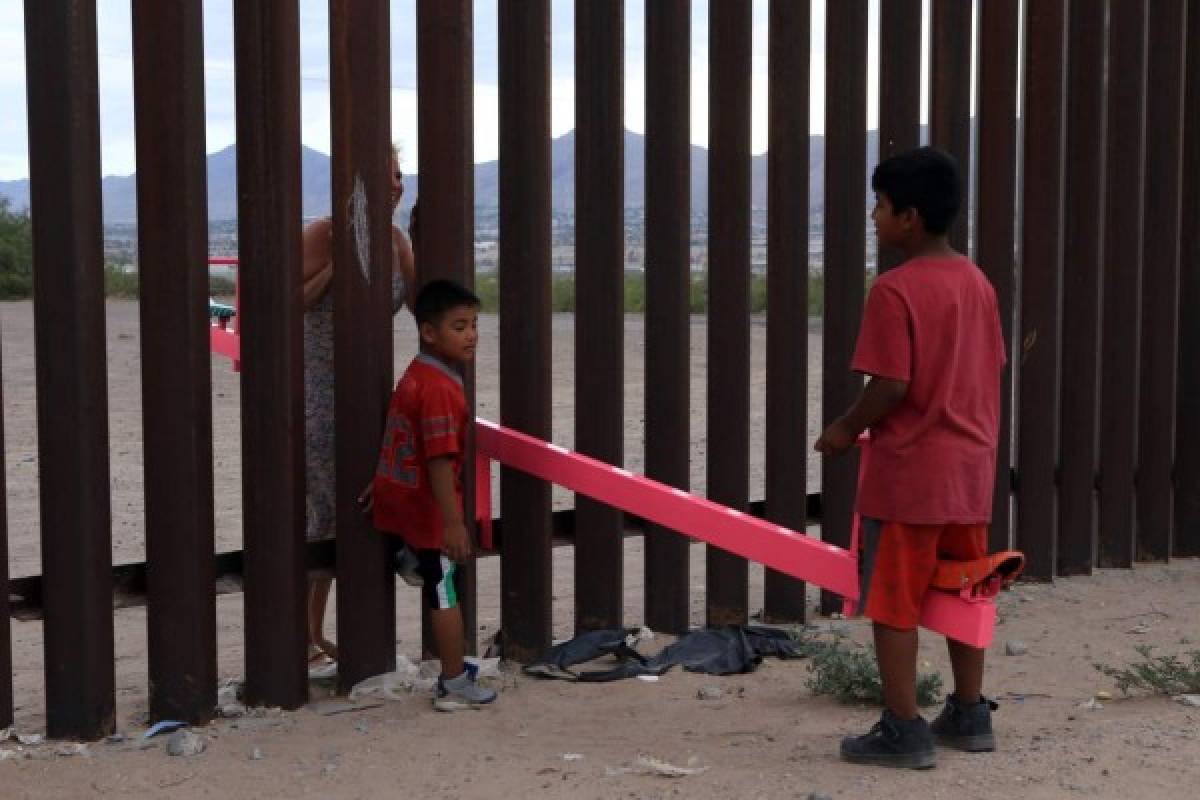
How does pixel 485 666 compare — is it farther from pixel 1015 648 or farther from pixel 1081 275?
pixel 1081 275

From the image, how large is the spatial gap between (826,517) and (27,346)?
1036cm

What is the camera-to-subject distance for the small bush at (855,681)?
4.64 m

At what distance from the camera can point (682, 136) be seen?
17.3 feet

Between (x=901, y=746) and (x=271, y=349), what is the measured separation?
6.01 ft

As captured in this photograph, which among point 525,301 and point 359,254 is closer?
point 359,254

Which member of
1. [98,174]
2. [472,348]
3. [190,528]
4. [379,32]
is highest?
[379,32]

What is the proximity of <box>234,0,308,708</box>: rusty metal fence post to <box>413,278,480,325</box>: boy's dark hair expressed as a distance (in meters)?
0.32

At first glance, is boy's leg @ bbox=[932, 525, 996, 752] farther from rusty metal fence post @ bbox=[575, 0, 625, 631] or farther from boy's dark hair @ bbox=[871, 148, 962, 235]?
rusty metal fence post @ bbox=[575, 0, 625, 631]

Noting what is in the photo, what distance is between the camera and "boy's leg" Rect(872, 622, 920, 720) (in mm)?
4008

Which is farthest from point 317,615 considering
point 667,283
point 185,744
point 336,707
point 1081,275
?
point 1081,275

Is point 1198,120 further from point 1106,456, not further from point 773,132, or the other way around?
point 773,132

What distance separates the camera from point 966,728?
4.16m

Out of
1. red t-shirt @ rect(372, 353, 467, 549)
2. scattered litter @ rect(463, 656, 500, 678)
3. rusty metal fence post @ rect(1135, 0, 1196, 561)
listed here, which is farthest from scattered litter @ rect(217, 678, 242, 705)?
rusty metal fence post @ rect(1135, 0, 1196, 561)

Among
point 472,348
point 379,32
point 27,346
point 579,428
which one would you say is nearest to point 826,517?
point 579,428
